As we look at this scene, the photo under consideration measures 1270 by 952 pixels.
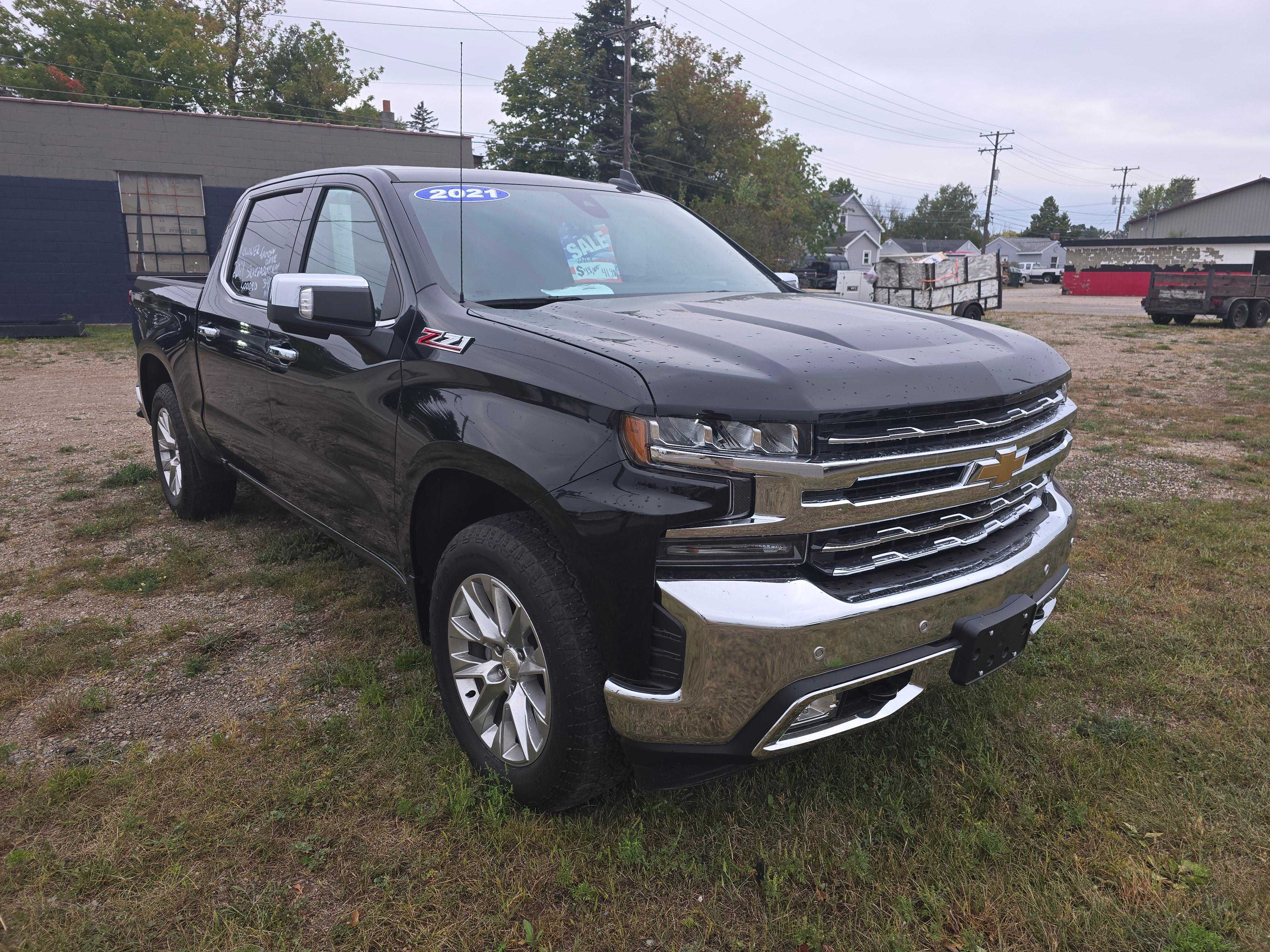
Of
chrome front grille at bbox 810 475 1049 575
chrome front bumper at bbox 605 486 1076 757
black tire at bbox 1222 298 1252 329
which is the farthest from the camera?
black tire at bbox 1222 298 1252 329

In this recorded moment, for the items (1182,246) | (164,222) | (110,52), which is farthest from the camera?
(1182,246)

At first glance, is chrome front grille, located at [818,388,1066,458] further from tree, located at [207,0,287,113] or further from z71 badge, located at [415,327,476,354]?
tree, located at [207,0,287,113]

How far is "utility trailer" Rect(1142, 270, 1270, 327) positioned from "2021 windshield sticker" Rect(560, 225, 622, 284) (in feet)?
75.2

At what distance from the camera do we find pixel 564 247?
3.17m

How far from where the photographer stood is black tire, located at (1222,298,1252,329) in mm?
21406

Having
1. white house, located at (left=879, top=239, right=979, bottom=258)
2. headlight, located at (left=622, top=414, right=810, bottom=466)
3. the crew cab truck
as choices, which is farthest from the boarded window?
white house, located at (left=879, top=239, right=979, bottom=258)

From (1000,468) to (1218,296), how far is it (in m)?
23.7

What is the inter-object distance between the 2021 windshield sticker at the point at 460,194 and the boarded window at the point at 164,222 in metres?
18.6

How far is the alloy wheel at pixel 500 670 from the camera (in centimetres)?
234

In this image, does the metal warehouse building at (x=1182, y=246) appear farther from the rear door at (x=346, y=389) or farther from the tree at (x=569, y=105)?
the rear door at (x=346, y=389)

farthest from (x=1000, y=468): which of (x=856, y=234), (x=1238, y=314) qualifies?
(x=856, y=234)

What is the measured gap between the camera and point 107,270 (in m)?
19.0

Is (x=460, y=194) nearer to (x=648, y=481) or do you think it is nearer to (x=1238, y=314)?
(x=648, y=481)

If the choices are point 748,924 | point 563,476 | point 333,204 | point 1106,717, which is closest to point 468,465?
point 563,476
